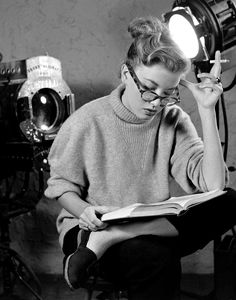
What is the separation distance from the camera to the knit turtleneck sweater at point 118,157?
1.80m

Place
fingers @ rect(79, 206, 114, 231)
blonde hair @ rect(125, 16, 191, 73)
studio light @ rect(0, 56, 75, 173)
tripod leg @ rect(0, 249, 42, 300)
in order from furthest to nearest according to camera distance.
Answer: tripod leg @ rect(0, 249, 42, 300) → studio light @ rect(0, 56, 75, 173) → blonde hair @ rect(125, 16, 191, 73) → fingers @ rect(79, 206, 114, 231)

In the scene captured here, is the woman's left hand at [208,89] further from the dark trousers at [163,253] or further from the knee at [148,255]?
the knee at [148,255]

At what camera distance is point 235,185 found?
8.34 feet

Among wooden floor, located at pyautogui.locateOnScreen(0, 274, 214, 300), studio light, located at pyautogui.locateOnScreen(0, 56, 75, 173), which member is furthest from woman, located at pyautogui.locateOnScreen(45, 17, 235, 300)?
wooden floor, located at pyautogui.locateOnScreen(0, 274, 214, 300)

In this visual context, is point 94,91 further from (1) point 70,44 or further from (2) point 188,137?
(2) point 188,137

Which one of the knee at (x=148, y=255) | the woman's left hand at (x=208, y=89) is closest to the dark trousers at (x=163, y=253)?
the knee at (x=148, y=255)

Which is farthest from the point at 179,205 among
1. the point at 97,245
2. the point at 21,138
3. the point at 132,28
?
the point at 21,138

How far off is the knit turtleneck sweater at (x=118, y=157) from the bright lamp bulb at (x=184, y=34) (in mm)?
290

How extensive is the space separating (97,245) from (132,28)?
2.51 feet

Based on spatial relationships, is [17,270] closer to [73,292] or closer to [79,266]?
[73,292]

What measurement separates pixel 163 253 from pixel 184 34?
3.00 ft

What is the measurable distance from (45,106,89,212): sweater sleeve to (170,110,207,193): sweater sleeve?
348 millimetres

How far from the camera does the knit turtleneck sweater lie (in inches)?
71.1

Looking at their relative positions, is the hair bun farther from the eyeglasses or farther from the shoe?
the shoe
